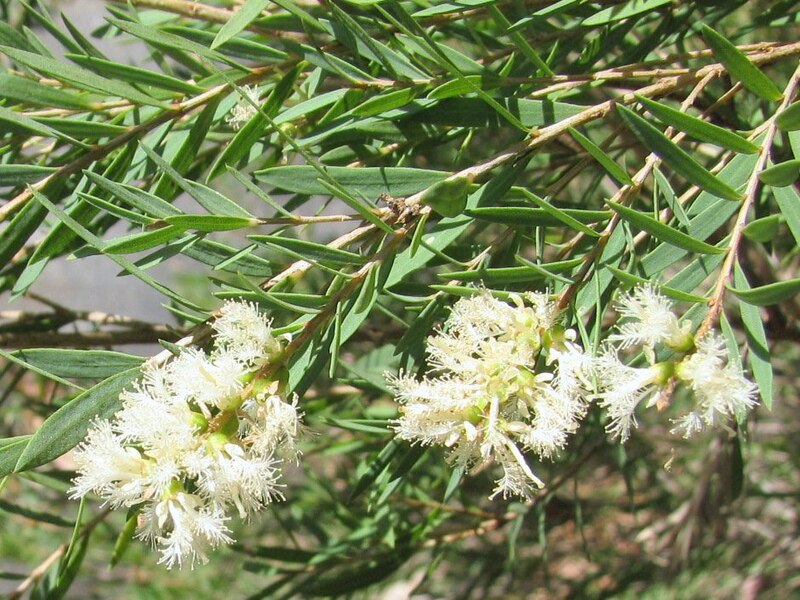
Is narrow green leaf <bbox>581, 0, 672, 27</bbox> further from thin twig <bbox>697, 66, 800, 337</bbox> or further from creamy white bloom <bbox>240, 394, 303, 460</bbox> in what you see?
creamy white bloom <bbox>240, 394, 303, 460</bbox>

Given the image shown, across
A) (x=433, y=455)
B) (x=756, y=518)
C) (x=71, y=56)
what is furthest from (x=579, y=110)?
(x=756, y=518)

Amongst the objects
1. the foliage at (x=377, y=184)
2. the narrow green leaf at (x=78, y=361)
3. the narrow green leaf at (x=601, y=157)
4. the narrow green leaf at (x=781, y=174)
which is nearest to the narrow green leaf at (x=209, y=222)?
the foliage at (x=377, y=184)

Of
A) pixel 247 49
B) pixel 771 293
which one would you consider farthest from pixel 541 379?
pixel 247 49

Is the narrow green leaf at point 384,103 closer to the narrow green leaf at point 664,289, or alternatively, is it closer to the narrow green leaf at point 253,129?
the narrow green leaf at point 253,129

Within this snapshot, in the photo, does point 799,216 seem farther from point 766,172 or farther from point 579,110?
point 579,110

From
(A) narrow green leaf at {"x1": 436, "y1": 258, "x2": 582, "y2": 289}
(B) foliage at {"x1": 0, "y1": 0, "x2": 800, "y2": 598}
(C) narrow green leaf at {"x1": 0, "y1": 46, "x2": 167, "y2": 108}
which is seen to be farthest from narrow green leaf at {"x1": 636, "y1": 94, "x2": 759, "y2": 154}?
(C) narrow green leaf at {"x1": 0, "y1": 46, "x2": 167, "y2": 108}

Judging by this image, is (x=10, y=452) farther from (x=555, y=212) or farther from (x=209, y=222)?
(x=555, y=212)
